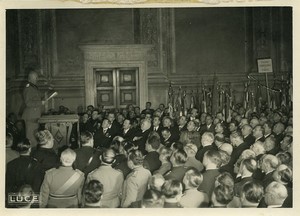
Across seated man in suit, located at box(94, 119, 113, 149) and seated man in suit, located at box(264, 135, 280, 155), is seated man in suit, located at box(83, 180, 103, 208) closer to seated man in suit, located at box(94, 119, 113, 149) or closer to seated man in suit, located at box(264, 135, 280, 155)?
seated man in suit, located at box(94, 119, 113, 149)

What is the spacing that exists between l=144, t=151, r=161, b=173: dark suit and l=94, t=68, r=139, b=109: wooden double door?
0.65m

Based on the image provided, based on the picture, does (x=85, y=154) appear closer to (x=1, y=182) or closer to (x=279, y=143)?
(x=1, y=182)

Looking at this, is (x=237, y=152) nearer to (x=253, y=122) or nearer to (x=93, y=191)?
(x=253, y=122)

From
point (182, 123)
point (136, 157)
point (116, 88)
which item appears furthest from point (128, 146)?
point (116, 88)

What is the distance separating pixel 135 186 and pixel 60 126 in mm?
963

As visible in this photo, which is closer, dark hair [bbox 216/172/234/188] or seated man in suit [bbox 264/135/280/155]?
dark hair [bbox 216/172/234/188]

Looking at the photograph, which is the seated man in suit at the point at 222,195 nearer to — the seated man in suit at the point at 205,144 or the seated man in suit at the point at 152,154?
the seated man in suit at the point at 205,144

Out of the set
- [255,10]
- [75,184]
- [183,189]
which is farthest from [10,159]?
Answer: [255,10]

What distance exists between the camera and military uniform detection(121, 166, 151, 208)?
4355 millimetres

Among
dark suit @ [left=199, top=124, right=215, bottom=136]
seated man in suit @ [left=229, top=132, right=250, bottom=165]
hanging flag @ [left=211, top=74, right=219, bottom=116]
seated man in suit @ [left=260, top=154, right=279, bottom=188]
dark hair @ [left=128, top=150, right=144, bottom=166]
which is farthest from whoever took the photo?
hanging flag @ [left=211, top=74, right=219, bottom=116]

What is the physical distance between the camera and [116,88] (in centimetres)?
513

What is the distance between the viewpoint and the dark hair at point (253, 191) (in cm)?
423

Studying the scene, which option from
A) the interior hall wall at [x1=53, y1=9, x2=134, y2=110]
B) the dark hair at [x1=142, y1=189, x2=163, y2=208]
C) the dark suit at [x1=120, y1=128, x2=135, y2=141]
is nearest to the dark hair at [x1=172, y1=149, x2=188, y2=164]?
the dark hair at [x1=142, y1=189, x2=163, y2=208]

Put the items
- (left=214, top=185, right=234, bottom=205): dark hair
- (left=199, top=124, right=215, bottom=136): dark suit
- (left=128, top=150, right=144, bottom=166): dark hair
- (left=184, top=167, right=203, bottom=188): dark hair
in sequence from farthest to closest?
(left=199, top=124, right=215, bottom=136): dark suit → (left=128, top=150, right=144, bottom=166): dark hair → (left=214, top=185, right=234, bottom=205): dark hair → (left=184, top=167, right=203, bottom=188): dark hair
